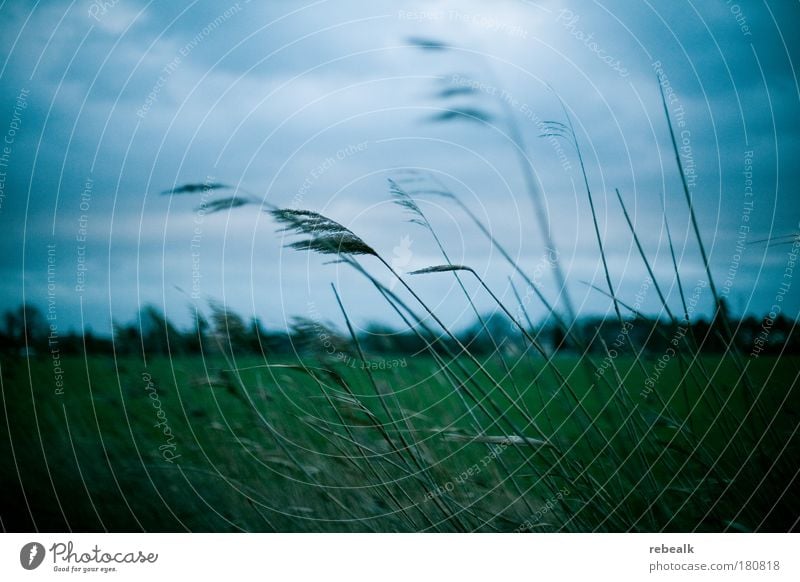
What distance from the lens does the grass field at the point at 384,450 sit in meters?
2.12

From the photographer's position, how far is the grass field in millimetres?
2121

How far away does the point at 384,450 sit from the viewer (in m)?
2.18

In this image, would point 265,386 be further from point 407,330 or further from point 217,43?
point 217,43
